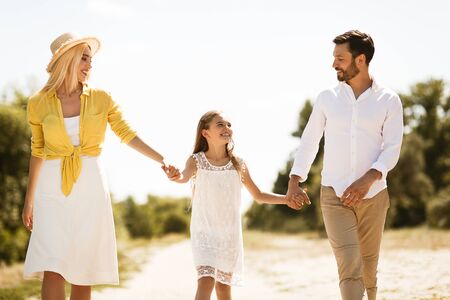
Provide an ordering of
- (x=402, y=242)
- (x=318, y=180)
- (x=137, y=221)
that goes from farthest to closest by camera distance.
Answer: (x=137, y=221), (x=318, y=180), (x=402, y=242)

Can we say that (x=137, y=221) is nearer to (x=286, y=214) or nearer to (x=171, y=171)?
(x=286, y=214)

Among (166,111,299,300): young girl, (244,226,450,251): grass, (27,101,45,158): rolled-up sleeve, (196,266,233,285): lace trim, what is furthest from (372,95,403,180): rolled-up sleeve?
(244,226,450,251): grass

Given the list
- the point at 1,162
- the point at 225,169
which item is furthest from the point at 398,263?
the point at 1,162

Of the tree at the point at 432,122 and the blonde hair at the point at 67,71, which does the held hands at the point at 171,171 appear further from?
the tree at the point at 432,122

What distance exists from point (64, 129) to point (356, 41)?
2694 mm

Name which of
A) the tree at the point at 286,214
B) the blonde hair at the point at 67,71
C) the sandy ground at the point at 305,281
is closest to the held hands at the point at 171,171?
the blonde hair at the point at 67,71

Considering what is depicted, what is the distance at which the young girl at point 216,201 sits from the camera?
20.0 feet

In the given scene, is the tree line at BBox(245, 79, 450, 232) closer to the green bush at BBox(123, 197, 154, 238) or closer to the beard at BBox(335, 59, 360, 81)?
the green bush at BBox(123, 197, 154, 238)

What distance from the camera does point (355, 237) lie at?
228 inches

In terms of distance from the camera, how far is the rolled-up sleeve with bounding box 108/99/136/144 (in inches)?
229

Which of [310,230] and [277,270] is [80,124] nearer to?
[277,270]

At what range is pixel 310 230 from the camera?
4294cm

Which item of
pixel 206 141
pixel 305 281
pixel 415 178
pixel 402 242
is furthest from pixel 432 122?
pixel 206 141

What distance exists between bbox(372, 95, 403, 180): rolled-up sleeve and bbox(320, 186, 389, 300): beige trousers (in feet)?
1.06
